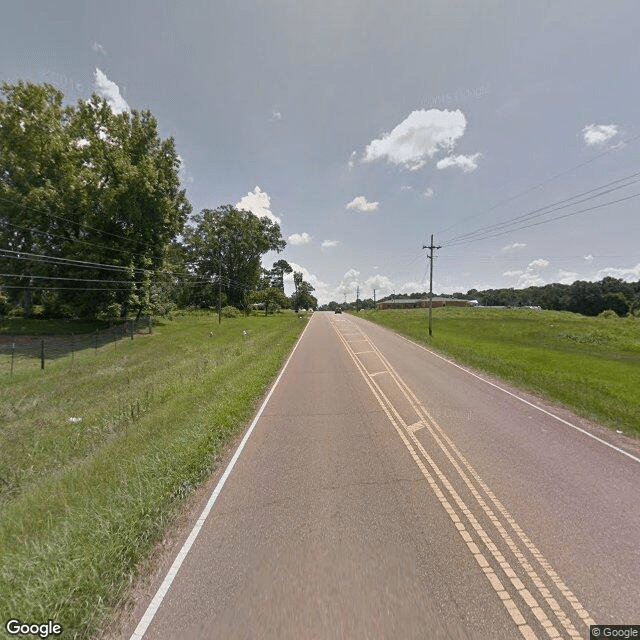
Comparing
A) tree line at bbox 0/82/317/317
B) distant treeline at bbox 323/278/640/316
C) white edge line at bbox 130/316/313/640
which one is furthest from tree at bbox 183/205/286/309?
distant treeline at bbox 323/278/640/316

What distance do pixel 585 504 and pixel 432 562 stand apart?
3002 millimetres

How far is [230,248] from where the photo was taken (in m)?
72.1

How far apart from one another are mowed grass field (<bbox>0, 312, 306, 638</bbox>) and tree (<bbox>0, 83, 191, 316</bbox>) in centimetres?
1509

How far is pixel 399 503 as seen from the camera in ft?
15.9

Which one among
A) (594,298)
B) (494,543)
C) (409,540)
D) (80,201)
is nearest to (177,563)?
(409,540)

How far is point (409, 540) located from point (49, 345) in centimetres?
2914

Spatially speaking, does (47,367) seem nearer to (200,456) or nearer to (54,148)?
(200,456)

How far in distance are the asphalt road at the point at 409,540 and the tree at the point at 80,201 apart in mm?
27920

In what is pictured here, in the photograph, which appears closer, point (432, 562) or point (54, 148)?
point (432, 562)

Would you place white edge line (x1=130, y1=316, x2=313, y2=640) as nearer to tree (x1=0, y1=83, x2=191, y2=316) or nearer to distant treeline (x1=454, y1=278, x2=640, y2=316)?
tree (x1=0, y1=83, x2=191, y2=316)

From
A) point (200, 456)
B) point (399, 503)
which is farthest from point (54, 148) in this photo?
point (399, 503)

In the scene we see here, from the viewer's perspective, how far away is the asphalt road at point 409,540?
3.04 metres

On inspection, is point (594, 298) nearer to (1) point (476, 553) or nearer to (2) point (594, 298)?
(2) point (594, 298)

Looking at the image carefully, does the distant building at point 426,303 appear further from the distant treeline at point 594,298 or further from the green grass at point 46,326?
the green grass at point 46,326
